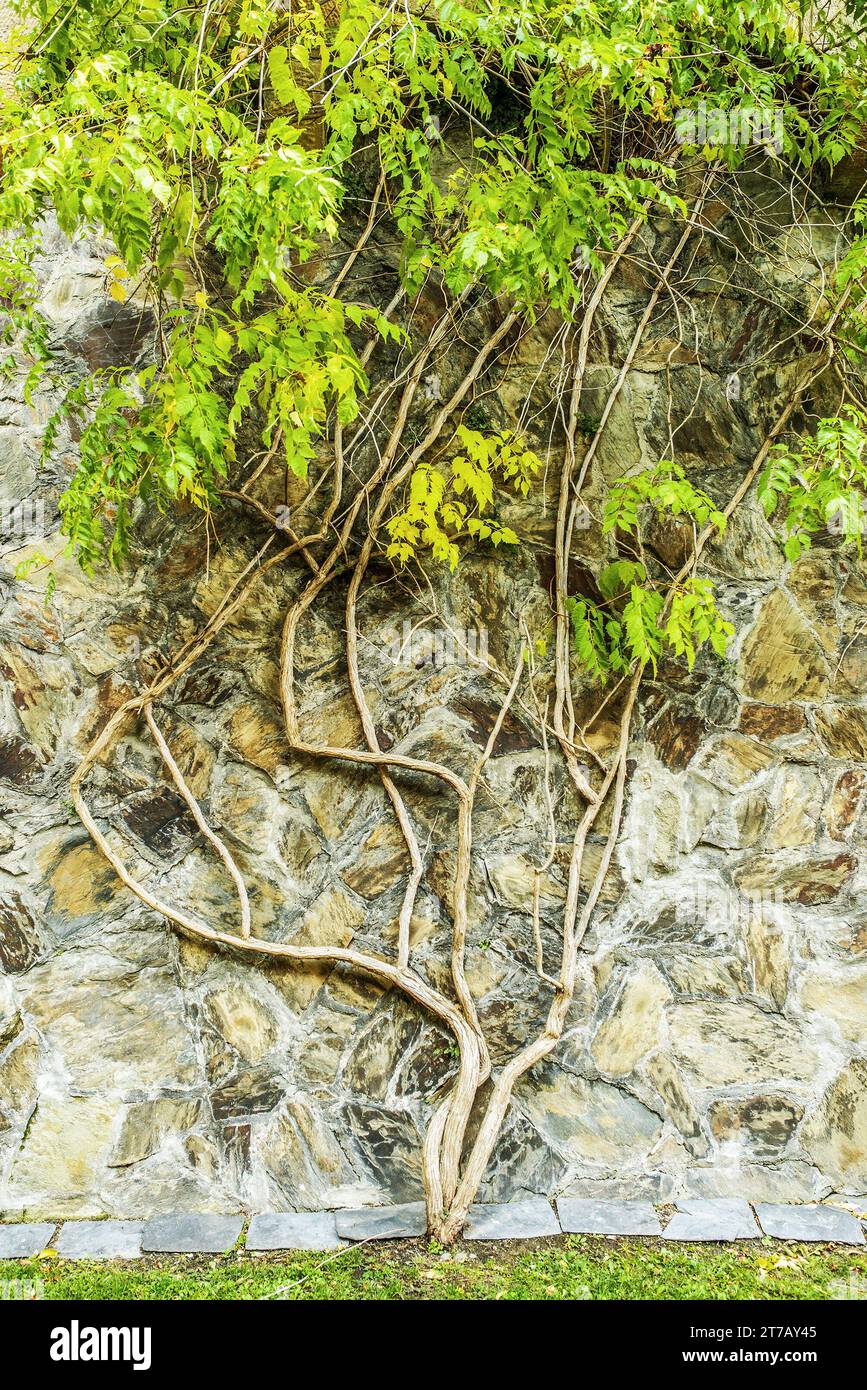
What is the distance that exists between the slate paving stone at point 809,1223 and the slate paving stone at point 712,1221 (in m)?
0.04

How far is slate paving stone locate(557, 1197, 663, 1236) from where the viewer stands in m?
2.55

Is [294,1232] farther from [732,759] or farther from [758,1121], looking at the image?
[732,759]

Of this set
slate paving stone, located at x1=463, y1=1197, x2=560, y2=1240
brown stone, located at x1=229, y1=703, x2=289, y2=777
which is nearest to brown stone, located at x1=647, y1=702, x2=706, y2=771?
brown stone, located at x1=229, y1=703, x2=289, y2=777

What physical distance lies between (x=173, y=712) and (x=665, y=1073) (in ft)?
5.96

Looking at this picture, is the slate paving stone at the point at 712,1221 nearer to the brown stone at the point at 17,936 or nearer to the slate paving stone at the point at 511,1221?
the slate paving stone at the point at 511,1221

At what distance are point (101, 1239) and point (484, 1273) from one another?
96 cm

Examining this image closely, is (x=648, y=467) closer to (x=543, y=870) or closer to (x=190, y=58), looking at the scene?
(x=543, y=870)

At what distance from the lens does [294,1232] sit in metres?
2.54

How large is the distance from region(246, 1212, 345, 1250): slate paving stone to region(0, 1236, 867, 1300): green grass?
5 cm

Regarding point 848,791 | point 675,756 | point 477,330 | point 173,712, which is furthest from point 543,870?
point 477,330

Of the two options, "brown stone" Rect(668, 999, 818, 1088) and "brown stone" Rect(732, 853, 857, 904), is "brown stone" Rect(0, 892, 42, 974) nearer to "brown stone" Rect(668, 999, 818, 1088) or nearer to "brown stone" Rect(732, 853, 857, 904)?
"brown stone" Rect(668, 999, 818, 1088)

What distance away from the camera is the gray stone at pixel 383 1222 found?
2.52m

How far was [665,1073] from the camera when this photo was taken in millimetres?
2889

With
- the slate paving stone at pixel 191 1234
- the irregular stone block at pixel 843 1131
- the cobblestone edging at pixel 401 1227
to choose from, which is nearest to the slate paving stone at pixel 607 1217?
the cobblestone edging at pixel 401 1227
